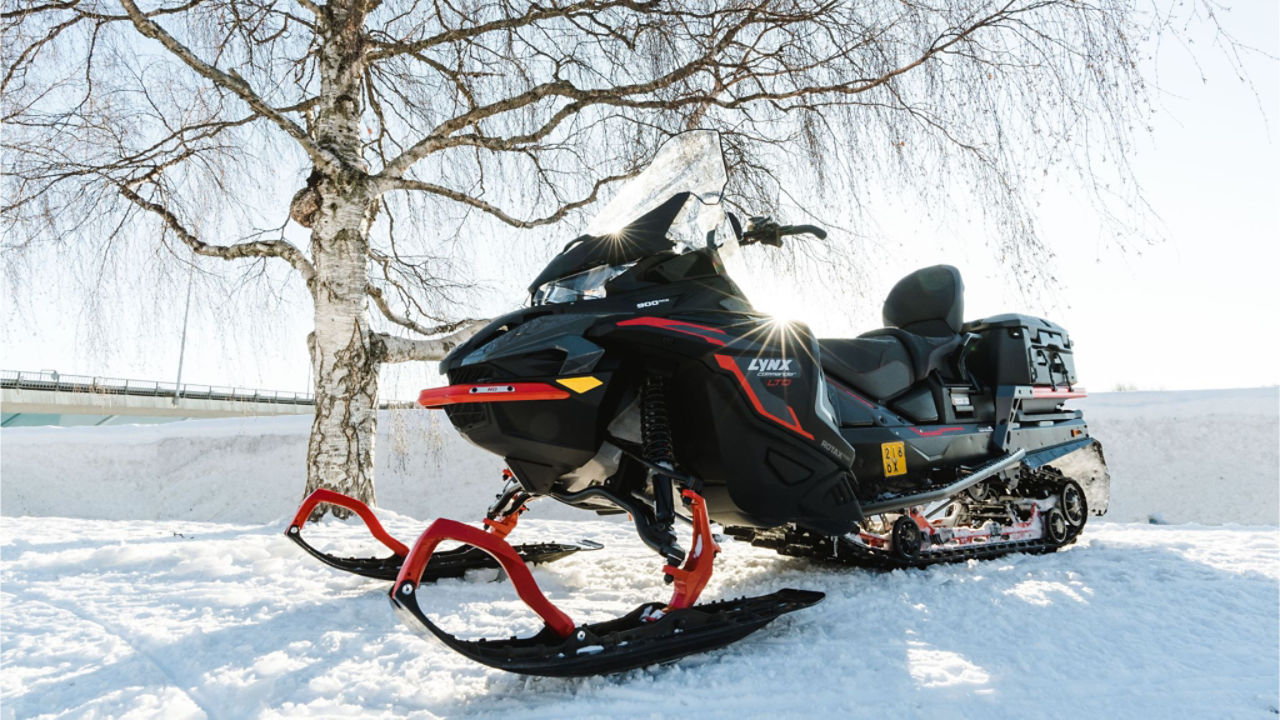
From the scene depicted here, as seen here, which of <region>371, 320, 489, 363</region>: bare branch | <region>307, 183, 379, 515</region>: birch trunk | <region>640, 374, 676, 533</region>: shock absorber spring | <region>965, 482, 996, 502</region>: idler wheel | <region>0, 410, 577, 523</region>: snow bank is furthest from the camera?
<region>0, 410, 577, 523</region>: snow bank

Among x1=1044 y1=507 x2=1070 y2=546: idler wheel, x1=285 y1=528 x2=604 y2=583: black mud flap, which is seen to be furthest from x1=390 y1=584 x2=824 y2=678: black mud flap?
x1=1044 y1=507 x2=1070 y2=546: idler wheel

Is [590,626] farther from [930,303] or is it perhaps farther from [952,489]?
[930,303]

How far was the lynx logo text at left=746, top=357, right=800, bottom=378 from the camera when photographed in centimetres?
237

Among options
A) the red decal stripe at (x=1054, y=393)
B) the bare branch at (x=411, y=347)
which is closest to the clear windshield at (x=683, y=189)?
the red decal stripe at (x=1054, y=393)

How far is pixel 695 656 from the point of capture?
2049 mm

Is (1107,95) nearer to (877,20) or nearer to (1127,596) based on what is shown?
(877,20)

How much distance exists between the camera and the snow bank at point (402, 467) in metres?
7.84

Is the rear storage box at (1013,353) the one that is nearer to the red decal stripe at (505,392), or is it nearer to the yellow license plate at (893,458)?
the yellow license plate at (893,458)

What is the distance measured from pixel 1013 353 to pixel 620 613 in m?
2.43

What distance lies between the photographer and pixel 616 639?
6.17 feet

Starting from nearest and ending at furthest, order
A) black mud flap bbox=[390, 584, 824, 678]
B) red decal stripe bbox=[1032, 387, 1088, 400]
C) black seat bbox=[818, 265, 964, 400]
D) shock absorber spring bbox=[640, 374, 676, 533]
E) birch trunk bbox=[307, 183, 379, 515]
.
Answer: black mud flap bbox=[390, 584, 824, 678]
shock absorber spring bbox=[640, 374, 676, 533]
black seat bbox=[818, 265, 964, 400]
red decal stripe bbox=[1032, 387, 1088, 400]
birch trunk bbox=[307, 183, 379, 515]

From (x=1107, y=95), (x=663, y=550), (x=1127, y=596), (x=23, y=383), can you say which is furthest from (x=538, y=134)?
(x=23, y=383)

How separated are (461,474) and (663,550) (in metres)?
7.75

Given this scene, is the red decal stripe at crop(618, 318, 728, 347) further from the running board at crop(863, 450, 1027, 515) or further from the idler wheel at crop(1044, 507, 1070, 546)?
the idler wheel at crop(1044, 507, 1070, 546)
